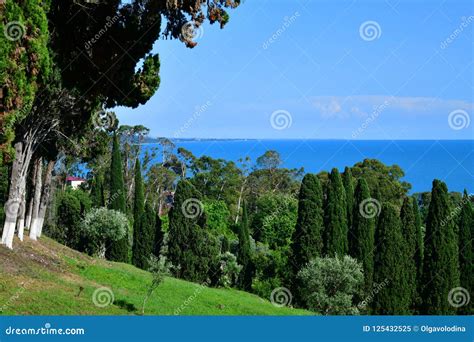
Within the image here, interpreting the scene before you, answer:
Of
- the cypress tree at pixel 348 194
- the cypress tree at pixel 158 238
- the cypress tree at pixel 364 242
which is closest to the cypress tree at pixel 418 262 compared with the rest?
the cypress tree at pixel 364 242

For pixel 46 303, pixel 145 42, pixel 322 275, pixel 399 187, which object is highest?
pixel 399 187

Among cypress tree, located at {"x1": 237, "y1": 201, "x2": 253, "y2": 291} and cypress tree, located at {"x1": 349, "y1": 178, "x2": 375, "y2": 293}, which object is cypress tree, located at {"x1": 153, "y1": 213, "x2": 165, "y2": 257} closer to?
cypress tree, located at {"x1": 237, "y1": 201, "x2": 253, "y2": 291}

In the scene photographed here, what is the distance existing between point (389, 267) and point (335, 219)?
10.8 ft

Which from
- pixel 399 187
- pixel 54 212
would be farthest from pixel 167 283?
pixel 399 187

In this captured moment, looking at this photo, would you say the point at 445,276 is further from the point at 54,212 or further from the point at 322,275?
the point at 54,212

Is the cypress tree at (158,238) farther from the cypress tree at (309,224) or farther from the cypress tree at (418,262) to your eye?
the cypress tree at (418,262)

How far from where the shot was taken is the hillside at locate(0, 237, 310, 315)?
14156 mm

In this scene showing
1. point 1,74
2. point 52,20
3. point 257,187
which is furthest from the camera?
point 257,187

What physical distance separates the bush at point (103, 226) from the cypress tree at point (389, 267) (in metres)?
13.0

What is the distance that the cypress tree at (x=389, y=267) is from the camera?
2842 centimetres

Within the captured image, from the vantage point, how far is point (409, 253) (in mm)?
29094

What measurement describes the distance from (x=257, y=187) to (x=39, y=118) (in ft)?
121

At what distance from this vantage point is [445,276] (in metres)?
28.2

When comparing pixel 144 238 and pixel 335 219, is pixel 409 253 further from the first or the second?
pixel 144 238
